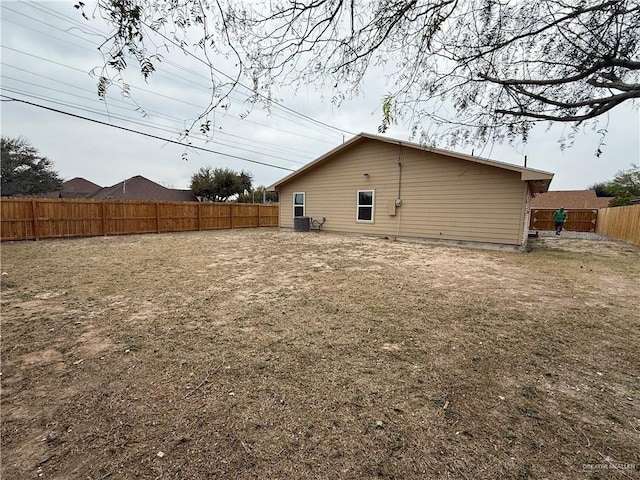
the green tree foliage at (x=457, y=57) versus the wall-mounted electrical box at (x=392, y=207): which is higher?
the green tree foliage at (x=457, y=57)

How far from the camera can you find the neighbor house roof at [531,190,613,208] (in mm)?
29188

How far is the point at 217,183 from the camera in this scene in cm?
3177

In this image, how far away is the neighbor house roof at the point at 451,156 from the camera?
27.1ft

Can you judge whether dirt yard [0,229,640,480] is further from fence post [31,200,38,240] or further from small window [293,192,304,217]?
small window [293,192,304,217]

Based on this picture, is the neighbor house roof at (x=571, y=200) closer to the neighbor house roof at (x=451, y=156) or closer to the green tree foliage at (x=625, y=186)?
the green tree foliage at (x=625, y=186)

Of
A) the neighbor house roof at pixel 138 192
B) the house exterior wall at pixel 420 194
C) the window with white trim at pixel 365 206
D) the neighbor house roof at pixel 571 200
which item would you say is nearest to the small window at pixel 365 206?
the window with white trim at pixel 365 206

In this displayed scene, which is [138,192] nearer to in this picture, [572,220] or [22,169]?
[22,169]

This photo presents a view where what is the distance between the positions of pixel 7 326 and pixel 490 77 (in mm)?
5525

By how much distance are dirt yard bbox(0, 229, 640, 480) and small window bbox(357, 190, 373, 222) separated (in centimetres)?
770

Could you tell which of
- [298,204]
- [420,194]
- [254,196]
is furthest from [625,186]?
[254,196]

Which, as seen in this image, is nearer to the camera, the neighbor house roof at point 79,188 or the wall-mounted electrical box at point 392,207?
the wall-mounted electrical box at point 392,207

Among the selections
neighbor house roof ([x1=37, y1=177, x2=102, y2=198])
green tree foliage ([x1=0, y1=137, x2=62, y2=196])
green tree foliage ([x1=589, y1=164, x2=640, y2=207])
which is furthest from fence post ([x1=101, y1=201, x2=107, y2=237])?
green tree foliage ([x1=589, y1=164, x2=640, y2=207])

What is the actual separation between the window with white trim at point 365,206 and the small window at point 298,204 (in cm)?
352

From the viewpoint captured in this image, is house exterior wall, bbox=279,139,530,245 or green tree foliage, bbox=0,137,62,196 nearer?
house exterior wall, bbox=279,139,530,245
